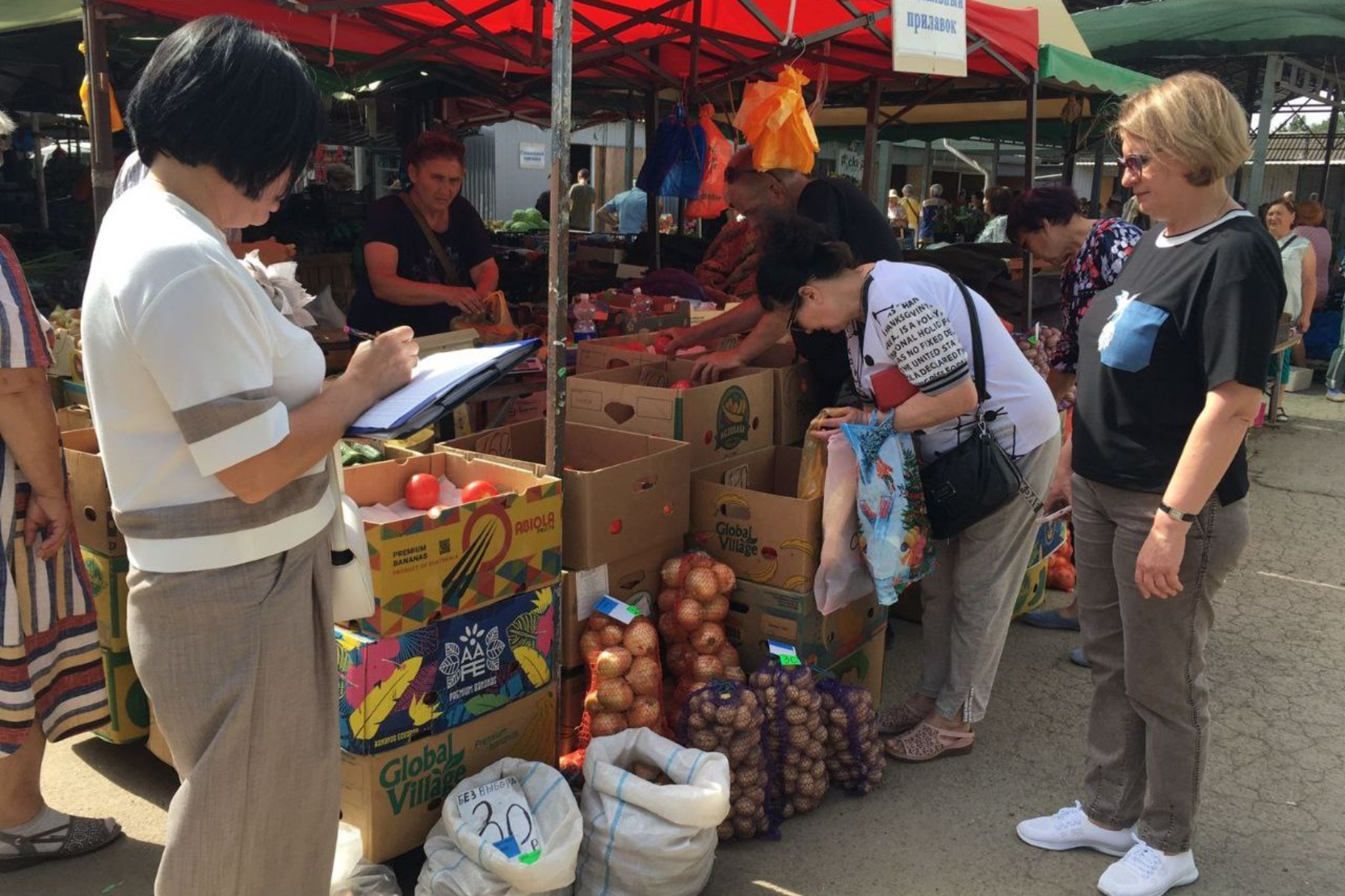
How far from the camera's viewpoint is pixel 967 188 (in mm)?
28609

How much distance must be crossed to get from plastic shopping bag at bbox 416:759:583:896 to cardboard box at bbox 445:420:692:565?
0.68 meters

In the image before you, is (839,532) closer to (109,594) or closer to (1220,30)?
(109,594)

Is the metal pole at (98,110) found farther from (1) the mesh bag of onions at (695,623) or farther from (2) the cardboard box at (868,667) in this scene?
(2) the cardboard box at (868,667)

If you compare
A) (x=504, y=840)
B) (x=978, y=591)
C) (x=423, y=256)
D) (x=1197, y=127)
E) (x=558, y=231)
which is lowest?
(x=504, y=840)

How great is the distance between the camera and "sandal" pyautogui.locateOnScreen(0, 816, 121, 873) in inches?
105

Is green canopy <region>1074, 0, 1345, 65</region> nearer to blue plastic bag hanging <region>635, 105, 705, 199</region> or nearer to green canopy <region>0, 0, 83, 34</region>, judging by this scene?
blue plastic bag hanging <region>635, 105, 705, 199</region>

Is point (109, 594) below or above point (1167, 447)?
below

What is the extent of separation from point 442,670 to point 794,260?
4.99 feet

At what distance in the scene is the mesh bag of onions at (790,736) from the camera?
3004 mm

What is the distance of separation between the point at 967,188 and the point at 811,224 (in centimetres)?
2731

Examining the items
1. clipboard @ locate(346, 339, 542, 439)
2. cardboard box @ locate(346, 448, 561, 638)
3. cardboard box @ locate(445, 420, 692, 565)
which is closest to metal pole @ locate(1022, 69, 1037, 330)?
cardboard box @ locate(445, 420, 692, 565)

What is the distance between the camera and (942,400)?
117 inches

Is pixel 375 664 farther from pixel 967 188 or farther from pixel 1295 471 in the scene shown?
pixel 967 188

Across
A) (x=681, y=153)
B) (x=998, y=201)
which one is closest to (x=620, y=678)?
(x=681, y=153)
